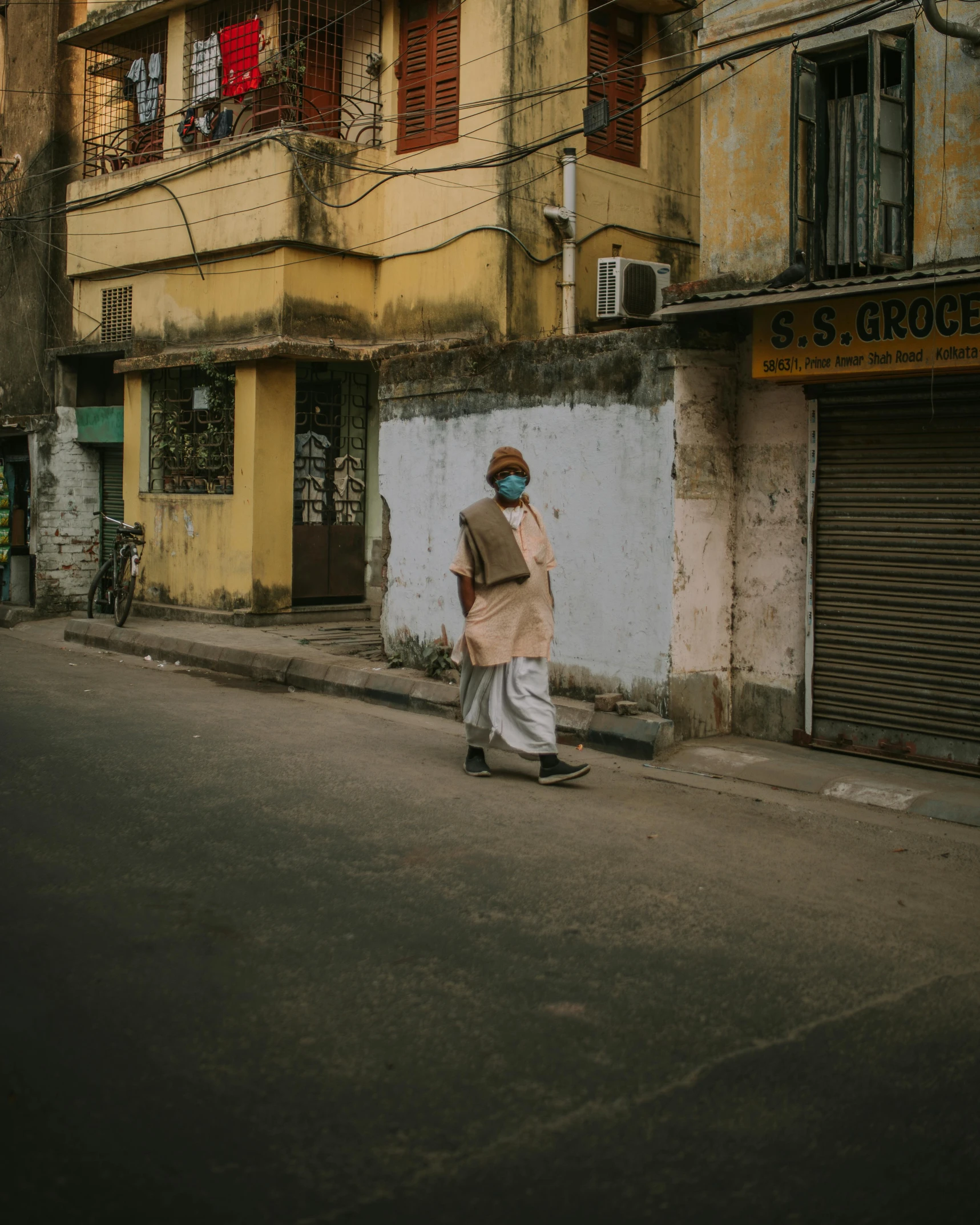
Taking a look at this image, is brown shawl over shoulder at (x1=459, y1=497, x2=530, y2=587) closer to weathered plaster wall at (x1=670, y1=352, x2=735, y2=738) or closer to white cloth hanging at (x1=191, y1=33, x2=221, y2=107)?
weathered plaster wall at (x1=670, y1=352, x2=735, y2=738)

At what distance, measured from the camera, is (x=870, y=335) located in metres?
7.98

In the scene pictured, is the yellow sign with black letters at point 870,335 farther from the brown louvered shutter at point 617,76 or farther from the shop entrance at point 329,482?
the shop entrance at point 329,482

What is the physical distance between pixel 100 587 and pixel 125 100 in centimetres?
725

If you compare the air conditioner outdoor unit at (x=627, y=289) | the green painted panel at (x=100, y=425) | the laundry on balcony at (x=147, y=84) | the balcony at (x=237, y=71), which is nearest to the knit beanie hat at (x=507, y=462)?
the air conditioner outdoor unit at (x=627, y=289)

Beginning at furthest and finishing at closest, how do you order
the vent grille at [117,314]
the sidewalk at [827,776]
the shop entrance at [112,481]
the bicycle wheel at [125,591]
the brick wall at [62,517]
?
the shop entrance at [112,481] → the vent grille at [117,314] → the brick wall at [62,517] → the bicycle wheel at [125,591] → the sidewalk at [827,776]

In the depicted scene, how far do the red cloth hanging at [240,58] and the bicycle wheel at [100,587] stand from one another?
6242 millimetres

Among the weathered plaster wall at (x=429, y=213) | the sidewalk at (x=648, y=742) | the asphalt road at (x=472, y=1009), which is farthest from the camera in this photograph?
the weathered plaster wall at (x=429, y=213)

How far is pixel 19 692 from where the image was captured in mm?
10258

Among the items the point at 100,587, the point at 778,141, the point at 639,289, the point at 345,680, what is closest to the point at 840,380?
the point at 778,141

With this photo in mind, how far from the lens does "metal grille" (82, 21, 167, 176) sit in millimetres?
17828

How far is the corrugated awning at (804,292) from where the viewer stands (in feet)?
23.7

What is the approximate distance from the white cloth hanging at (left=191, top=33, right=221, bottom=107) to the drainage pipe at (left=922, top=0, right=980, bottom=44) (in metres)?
11.2

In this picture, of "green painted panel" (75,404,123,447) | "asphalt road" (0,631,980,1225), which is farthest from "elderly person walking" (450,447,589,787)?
"green painted panel" (75,404,123,447)

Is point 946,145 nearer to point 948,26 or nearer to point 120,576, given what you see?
point 948,26
